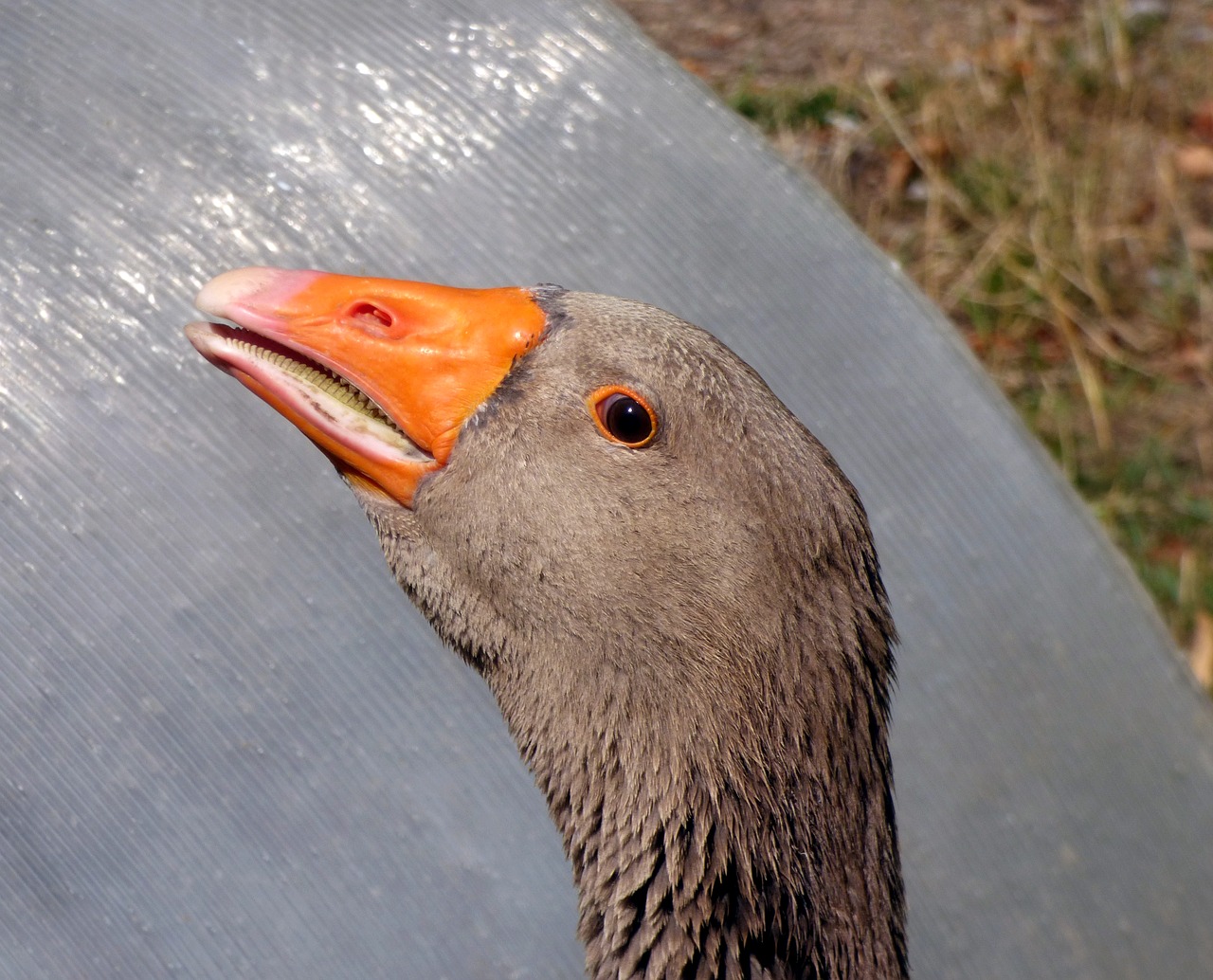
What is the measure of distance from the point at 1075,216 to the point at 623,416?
11.9ft

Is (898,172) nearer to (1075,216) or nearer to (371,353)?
(1075,216)

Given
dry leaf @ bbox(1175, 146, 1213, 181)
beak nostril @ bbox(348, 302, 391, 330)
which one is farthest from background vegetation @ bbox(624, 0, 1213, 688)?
beak nostril @ bbox(348, 302, 391, 330)

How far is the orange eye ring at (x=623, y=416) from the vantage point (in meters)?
1.68

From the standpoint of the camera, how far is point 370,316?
177 cm

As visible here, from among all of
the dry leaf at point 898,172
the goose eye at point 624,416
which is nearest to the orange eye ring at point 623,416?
the goose eye at point 624,416

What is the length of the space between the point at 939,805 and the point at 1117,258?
3.04 metres

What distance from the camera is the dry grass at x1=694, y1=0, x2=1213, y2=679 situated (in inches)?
173

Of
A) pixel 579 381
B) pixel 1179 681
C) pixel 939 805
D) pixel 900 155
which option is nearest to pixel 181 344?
pixel 579 381

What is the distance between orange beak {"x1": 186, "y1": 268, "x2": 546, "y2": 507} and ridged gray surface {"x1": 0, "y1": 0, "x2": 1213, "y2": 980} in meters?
0.44

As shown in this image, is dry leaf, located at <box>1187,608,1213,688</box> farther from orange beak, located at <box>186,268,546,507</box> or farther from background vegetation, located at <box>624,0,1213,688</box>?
orange beak, located at <box>186,268,546,507</box>

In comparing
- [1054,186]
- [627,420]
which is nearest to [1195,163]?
[1054,186]

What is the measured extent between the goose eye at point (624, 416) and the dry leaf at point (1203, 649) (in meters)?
2.72

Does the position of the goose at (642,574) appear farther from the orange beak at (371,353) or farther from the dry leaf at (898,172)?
the dry leaf at (898,172)

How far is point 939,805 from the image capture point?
249 centimetres
